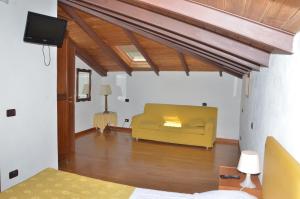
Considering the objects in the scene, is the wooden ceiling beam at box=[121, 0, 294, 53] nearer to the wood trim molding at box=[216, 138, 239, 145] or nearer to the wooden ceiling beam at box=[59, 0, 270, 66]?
the wooden ceiling beam at box=[59, 0, 270, 66]

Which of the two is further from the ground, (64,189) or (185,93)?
(185,93)

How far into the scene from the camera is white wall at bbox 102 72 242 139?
20.7ft

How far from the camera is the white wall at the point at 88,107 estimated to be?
6644 mm

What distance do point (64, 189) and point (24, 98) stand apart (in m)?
1.52

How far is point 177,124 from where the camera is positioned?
6.40 m

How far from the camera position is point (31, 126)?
3289 mm

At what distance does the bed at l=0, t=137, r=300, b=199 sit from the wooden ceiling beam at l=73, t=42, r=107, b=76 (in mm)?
4145

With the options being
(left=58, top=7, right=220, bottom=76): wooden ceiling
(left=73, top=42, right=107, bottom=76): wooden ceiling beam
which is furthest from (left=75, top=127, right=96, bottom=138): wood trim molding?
(left=58, top=7, right=220, bottom=76): wooden ceiling

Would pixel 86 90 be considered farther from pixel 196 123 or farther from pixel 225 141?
pixel 225 141

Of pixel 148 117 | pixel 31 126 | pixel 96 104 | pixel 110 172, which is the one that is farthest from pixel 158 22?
pixel 96 104

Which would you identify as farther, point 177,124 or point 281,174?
point 177,124

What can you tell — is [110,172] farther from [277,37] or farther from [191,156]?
[277,37]

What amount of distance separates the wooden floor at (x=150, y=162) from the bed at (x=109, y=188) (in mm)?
1355

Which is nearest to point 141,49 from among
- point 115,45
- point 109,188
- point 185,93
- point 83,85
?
point 115,45
